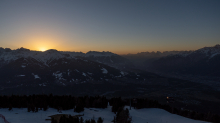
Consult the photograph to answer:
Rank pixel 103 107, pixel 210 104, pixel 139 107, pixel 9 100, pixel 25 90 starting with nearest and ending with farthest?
pixel 9 100
pixel 103 107
pixel 139 107
pixel 210 104
pixel 25 90

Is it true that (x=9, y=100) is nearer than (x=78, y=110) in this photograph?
No

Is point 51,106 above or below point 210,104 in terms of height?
above

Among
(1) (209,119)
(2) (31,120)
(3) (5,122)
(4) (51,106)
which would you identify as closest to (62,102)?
(4) (51,106)

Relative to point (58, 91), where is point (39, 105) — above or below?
above

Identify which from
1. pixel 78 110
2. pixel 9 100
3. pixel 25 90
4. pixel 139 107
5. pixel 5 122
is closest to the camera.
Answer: pixel 5 122

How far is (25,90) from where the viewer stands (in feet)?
617

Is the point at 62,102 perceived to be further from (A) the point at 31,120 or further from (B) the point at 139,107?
(B) the point at 139,107

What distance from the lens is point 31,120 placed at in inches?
821

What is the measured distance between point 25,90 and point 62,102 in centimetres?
19450

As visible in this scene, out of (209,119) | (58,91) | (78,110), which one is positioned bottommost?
(58,91)

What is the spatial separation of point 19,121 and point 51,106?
9615 mm

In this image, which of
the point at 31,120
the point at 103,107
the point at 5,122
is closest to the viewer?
the point at 5,122

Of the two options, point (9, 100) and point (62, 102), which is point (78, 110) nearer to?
point (62, 102)

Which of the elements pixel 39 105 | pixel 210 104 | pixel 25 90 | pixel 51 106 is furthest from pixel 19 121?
pixel 25 90
